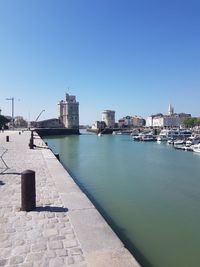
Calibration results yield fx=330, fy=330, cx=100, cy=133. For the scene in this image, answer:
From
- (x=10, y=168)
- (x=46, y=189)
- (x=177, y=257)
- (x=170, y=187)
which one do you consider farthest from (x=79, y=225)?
(x=170, y=187)

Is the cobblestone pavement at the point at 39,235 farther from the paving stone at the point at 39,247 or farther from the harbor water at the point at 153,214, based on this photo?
the harbor water at the point at 153,214

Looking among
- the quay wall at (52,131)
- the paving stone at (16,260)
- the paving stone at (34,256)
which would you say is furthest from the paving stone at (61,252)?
the quay wall at (52,131)

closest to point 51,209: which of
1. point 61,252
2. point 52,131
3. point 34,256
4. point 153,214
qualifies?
point 61,252

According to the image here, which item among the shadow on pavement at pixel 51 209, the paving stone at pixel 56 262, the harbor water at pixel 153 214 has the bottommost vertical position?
the harbor water at pixel 153 214

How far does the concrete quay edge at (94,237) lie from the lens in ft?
19.1

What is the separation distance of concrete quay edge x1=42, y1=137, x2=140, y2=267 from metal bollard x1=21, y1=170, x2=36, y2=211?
1.10m

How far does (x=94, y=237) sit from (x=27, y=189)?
266 cm

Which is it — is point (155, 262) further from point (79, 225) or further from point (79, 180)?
point (79, 180)

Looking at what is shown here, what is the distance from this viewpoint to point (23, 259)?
5.90 m

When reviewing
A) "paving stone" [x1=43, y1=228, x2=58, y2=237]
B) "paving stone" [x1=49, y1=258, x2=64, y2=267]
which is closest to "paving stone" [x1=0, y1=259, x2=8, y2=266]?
"paving stone" [x1=49, y1=258, x2=64, y2=267]

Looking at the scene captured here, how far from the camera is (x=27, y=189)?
8.80m

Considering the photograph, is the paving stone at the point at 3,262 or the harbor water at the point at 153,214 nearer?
the paving stone at the point at 3,262

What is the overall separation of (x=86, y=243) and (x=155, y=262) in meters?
3.10

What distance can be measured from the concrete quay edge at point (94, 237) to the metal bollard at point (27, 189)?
110 centimetres
